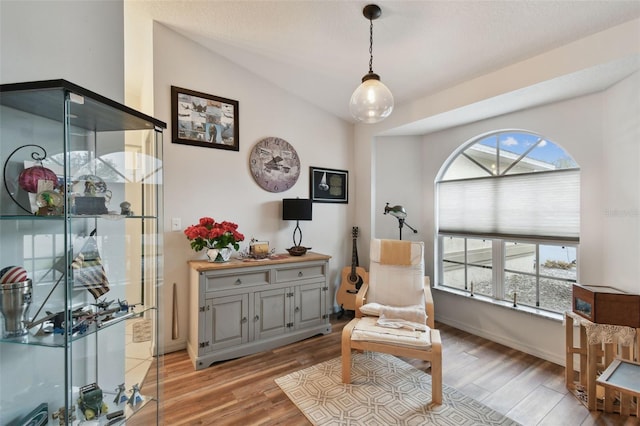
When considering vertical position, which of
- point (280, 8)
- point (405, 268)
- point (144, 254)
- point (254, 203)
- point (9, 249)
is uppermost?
point (280, 8)

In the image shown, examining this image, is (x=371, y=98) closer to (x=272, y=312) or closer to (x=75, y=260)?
(x=75, y=260)

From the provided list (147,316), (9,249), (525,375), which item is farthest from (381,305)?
(9,249)

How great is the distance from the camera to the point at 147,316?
1515mm

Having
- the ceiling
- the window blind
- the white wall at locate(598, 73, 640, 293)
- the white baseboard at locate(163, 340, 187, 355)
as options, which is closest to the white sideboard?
the white baseboard at locate(163, 340, 187, 355)

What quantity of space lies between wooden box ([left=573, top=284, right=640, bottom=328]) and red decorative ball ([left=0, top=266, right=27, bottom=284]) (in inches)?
127

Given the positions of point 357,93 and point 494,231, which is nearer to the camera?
point 357,93

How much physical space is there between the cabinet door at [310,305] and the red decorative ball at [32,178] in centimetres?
224

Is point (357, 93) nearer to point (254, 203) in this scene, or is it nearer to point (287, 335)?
point (254, 203)

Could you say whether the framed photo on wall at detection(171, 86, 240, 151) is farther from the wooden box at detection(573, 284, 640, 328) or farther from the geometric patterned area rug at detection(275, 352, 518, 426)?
the wooden box at detection(573, 284, 640, 328)

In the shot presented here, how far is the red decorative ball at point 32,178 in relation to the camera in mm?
1071

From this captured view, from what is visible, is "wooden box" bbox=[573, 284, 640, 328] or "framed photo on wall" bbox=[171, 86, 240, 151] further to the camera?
"framed photo on wall" bbox=[171, 86, 240, 151]

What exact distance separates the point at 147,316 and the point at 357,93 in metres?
1.87

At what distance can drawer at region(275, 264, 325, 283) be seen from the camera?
9.37 feet

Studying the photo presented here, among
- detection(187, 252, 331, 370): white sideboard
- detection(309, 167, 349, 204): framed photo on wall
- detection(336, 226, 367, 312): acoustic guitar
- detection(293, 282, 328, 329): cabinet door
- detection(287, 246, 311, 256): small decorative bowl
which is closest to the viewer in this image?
detection(187, 252, 331, 370): white sideboard
